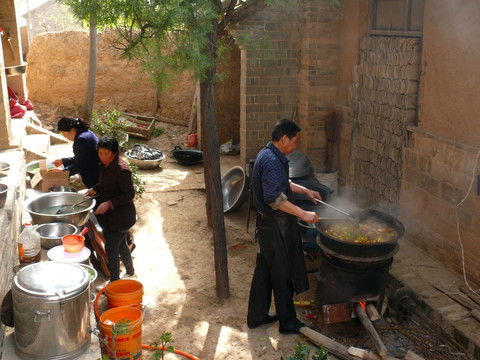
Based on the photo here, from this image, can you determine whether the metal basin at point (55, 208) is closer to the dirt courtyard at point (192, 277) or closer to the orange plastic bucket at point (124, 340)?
the dirt courtyard at point (192, 277)

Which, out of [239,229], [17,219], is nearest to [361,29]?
[239,229]

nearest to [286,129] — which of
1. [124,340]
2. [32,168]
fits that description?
[124,340]

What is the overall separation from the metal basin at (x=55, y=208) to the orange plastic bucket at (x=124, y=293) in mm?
1077

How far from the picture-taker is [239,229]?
28.4ft

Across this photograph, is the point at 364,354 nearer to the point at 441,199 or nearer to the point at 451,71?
the point at 441,199

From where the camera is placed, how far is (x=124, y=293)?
17.6 ft

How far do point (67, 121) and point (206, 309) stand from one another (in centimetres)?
298

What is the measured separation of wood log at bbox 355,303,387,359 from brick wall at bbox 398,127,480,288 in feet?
5.60

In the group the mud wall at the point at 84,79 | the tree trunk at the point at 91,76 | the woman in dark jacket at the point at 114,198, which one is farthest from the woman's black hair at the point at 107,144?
the mud wall at the point at 84,79

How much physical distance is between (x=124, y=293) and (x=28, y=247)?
108cm

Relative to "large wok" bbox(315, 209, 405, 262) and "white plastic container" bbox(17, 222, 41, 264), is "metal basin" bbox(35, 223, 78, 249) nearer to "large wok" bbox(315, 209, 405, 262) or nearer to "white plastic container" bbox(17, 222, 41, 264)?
"white plastic container" bbox(17, 222, 41, 264)

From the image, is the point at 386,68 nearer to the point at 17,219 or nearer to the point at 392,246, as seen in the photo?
the point at 392,246

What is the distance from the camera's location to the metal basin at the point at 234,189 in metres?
9.06

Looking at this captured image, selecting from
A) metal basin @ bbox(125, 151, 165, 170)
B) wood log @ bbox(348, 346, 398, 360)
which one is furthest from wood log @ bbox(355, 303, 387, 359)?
metal basin @ bbox(125, 151, 165, 170)
